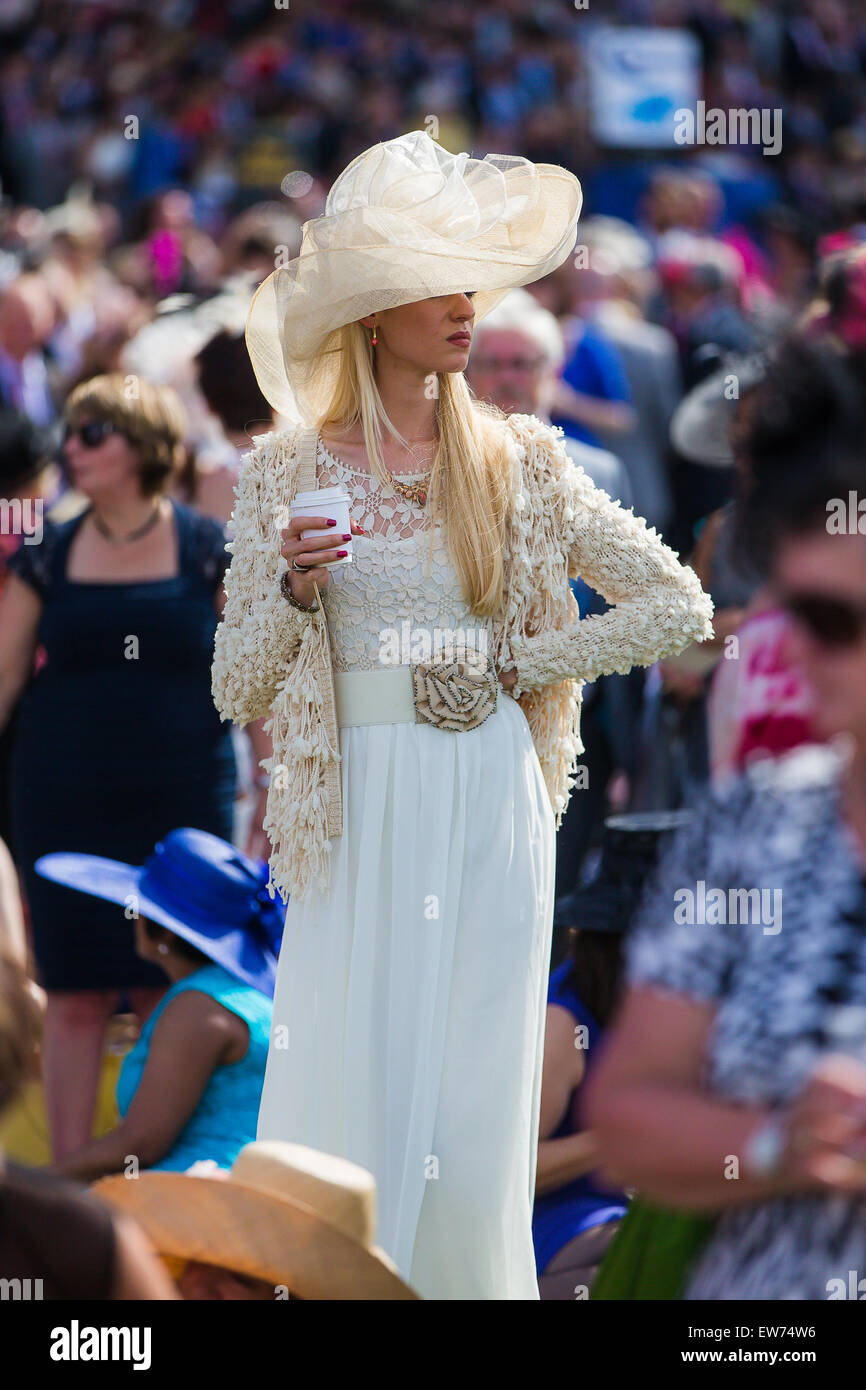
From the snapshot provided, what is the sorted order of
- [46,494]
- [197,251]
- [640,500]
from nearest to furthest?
[46,494]
[640,500]
[197,251]

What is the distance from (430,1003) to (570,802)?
255 centimetres

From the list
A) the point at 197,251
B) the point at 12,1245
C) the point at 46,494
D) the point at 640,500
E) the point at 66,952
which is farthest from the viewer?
the point at 197,251

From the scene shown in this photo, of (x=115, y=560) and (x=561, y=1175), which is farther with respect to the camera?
(x=115, y=560)

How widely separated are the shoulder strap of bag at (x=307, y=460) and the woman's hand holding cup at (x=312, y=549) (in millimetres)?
162

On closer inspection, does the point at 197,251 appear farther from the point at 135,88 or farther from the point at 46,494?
the point at 135,88

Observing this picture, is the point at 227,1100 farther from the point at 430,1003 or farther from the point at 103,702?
the point at 103,702

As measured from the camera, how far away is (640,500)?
793 cm

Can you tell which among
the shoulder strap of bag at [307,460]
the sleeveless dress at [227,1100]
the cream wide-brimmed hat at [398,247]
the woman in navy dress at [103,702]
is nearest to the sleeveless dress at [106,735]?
the woman in navy dress at [103,702]

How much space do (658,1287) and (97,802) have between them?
291 centimetres

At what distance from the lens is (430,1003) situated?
11.1ft

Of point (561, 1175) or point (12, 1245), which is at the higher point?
point (12, 1245)

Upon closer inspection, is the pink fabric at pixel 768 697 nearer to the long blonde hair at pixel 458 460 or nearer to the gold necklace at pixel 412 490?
the long blonde hair at pixel 458 460

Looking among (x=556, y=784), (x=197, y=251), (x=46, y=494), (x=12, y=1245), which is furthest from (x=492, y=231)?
(x=197, y=251)

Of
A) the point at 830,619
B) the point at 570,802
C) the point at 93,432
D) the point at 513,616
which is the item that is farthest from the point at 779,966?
the point at 570,802
